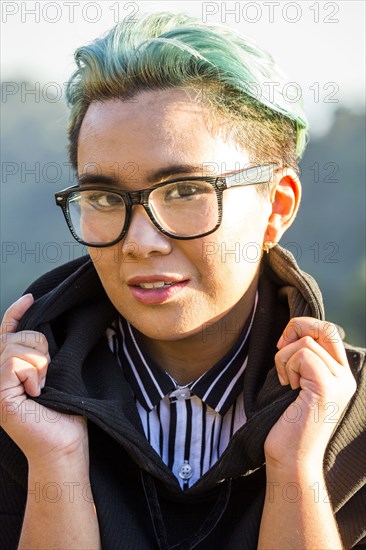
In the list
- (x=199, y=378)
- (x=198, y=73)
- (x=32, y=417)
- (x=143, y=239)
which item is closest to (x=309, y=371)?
(x=199, y=378)

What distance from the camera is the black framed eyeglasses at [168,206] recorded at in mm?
2264


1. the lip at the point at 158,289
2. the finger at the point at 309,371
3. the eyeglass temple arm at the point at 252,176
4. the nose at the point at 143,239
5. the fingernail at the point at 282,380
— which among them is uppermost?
the eyeglass temple arm at the point at 252,176

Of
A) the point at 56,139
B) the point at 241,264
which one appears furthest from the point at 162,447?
the point at 56,139

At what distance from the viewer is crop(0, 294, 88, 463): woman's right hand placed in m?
2.22

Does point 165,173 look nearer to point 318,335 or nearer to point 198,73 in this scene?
point 198,73

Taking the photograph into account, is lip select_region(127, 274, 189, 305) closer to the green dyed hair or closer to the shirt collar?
the shirt collar

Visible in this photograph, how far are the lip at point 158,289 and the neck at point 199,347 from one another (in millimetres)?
318

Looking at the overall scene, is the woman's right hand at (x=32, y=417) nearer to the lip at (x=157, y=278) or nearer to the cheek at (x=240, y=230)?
the lip at (x=157, y=278)

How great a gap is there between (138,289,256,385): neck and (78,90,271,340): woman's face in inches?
6.4

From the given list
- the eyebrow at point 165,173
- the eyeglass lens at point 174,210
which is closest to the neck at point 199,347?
the eyeglass lens at point 174,210

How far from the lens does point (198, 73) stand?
93.8 inches

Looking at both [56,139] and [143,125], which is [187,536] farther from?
[56,139]

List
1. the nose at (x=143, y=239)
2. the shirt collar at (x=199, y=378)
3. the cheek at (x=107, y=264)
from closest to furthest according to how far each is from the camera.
Answer: 1. the nose at (x=143, y=239)
2. the cheek at (x=107, y=264)
3. the shirt collar at (x=199, y=378)

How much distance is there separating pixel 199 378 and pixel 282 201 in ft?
2.03
